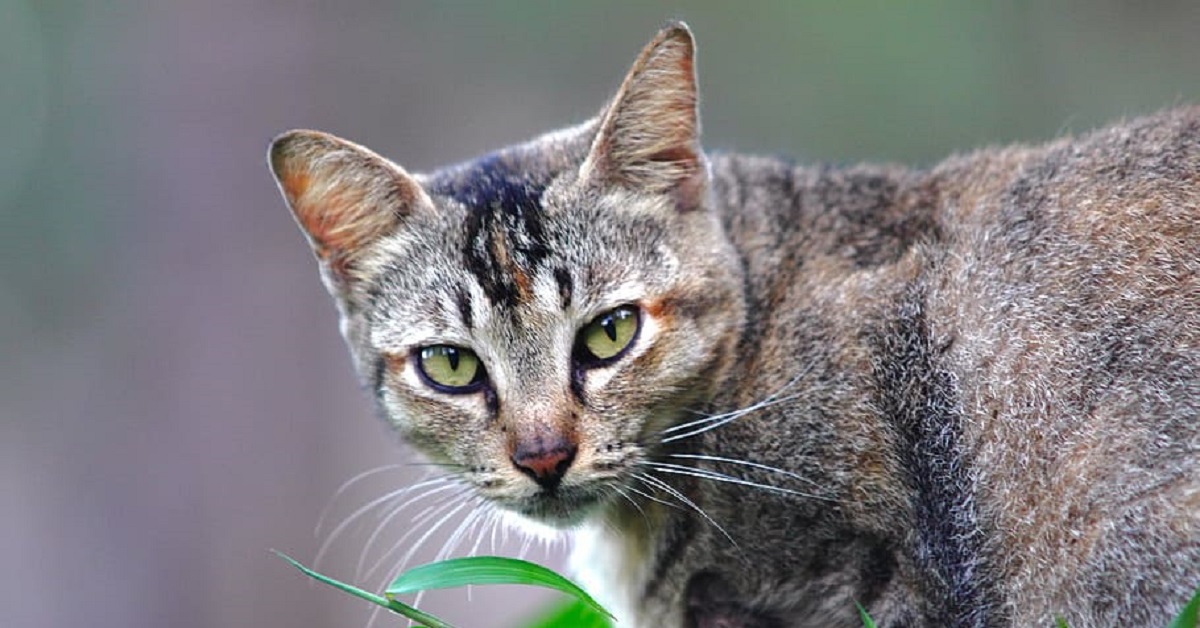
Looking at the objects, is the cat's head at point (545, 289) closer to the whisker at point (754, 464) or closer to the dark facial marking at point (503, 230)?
the dark facial marking at point (503, 230)

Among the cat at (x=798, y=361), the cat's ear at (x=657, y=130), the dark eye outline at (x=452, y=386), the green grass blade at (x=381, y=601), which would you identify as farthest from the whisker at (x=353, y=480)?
the cat's ear at (x=657, y=130)

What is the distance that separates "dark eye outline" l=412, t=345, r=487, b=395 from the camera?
4168 mm

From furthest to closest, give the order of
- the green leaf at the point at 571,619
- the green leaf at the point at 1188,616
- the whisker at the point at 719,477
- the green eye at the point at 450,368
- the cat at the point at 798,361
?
the green leaf at the point at 571,619 < the green eye at the point at 450,368 < the whisker at the point at 719,477 < the cat at the point at 798,361 < the green leaf at the point at 1188,616

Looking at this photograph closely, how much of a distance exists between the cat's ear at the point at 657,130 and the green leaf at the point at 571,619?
1401 mm

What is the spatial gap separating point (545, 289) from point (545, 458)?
0.57 metres

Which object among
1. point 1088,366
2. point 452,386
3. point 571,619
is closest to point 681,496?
point 571,619

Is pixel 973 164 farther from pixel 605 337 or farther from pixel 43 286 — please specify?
pixel 43 286

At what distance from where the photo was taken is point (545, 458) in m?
3.85

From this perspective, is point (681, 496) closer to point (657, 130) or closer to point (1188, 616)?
point (657, 130)

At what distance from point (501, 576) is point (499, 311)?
3.25ft

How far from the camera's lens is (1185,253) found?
3.69 meters

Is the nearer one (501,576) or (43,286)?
(501,576)

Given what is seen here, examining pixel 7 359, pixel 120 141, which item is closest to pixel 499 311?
pixel 120 141

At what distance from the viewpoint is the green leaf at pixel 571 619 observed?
4.29 m
